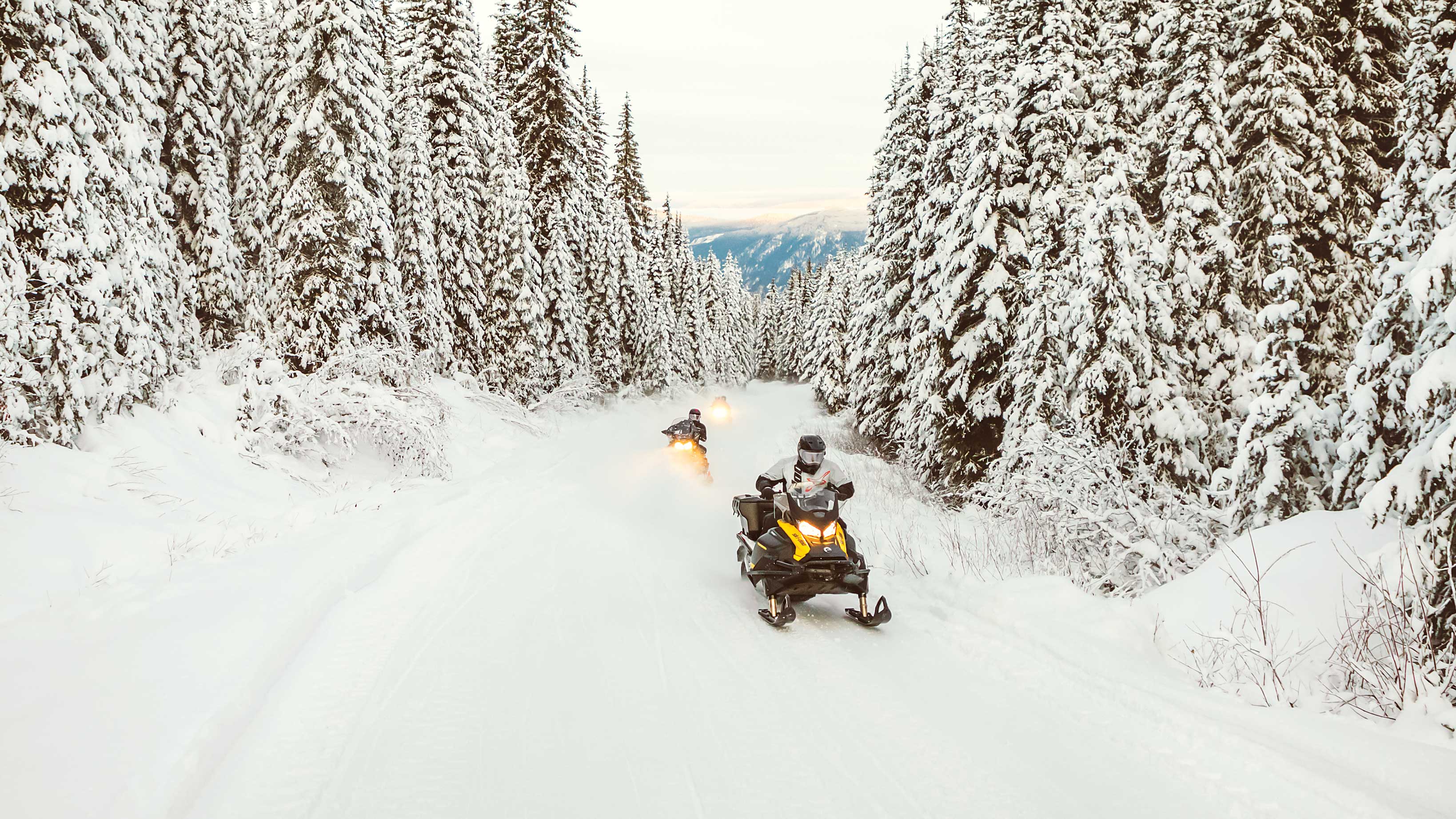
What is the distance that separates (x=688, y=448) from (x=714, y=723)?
1381 centimetres

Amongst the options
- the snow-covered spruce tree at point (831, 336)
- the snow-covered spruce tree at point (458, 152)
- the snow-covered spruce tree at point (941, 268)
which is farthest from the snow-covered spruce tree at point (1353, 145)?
the snow-covered spruce tree at point (458, 152)

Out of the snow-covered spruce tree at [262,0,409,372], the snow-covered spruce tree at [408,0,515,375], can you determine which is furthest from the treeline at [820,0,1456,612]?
the snow-covered spruce tree at [408,0,515,375]

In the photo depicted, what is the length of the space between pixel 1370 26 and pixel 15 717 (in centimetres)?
2200

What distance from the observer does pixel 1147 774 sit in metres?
4.01

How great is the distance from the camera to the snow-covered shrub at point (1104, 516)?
719 centimetres

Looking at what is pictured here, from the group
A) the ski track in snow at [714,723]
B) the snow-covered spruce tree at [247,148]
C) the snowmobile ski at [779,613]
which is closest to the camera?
the ski track in snow at [714,723]

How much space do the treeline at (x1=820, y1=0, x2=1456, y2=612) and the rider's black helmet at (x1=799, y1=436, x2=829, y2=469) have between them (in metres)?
3.57

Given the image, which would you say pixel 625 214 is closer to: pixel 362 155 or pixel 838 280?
pixel 838 280

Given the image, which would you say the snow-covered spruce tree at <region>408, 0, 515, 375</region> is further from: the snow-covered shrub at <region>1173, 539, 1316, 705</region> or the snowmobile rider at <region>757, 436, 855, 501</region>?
the snow-covered shrub at <region>1173, 539, 1316, 705</region>

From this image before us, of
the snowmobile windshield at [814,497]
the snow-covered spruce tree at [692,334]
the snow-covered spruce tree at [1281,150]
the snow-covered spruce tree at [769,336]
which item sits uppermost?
the snow-covered spruce tree at [1281,150]

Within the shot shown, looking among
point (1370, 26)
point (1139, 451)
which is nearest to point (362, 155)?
point (1139, 451)

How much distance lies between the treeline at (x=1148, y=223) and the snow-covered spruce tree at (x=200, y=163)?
19082 millimetres

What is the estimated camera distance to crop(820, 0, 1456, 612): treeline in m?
12.3

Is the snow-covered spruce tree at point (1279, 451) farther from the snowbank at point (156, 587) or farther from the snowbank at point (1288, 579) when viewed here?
the snowbank at point (156, 587)
